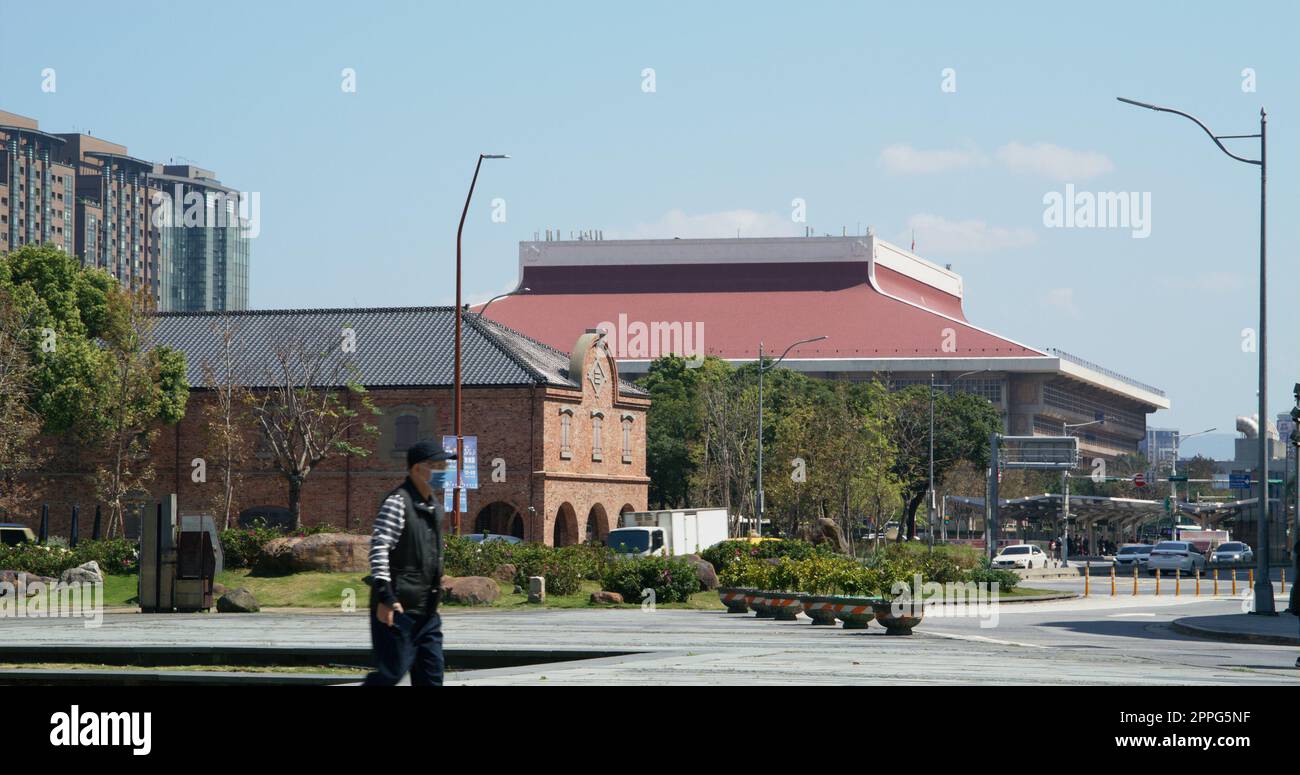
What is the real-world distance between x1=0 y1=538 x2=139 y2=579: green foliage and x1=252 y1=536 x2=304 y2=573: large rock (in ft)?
10.1

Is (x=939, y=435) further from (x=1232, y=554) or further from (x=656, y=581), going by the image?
(x=656, y=581)

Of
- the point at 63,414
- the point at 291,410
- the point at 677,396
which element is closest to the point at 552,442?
the point at 291,410

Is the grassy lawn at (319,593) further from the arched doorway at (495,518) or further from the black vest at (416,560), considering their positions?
the black vest at (416,560)

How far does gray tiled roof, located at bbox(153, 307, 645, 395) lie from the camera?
6438cm

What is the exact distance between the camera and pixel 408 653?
10977 mm

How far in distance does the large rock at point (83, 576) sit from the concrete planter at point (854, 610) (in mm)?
19564

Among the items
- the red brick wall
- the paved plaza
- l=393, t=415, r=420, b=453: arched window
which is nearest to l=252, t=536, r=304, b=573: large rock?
the paved plaza

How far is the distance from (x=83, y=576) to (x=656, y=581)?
44.7ft

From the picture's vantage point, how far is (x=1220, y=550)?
3113 inches

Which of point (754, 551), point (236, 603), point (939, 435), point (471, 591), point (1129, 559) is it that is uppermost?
point (939, 435)
